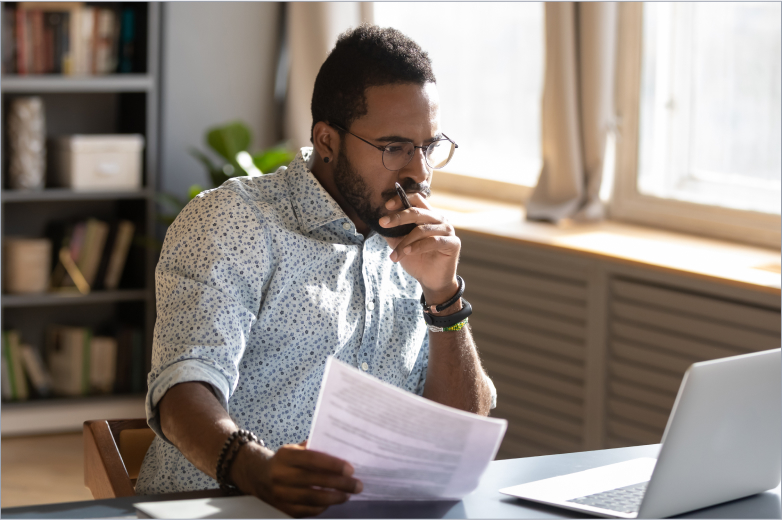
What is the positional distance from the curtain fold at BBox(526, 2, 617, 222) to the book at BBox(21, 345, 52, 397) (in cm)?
197

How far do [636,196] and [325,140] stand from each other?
1.82 metres

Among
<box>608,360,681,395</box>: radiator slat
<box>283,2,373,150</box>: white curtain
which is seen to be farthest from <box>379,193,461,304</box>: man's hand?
<box>283,2,373,150</box>: white curtain

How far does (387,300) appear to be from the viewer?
65.0 inches

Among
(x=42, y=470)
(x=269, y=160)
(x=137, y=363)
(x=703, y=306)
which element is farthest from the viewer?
(x=137, y=363)

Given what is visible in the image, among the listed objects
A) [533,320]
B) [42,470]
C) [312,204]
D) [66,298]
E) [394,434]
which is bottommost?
[42,470]

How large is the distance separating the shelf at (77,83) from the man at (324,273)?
6.81ft

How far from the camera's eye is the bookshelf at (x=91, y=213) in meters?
3.51

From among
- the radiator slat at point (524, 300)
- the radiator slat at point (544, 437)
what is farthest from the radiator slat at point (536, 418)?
the radiator slat at point (524, 300)

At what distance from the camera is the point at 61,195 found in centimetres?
347

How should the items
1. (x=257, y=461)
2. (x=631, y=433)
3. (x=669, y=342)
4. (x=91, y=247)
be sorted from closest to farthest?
(x=257, y=461) < (x=669, y=342) < (x=631, y=433) < (x=91, y=247)

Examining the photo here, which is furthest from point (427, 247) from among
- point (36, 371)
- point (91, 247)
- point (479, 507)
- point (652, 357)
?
point (36, 371)

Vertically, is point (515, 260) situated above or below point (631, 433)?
above

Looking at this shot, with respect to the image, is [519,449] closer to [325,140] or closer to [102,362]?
[102,362]

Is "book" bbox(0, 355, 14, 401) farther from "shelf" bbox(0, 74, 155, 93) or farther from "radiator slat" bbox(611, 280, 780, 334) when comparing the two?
"radiator slat" bbox(611, 280, 780, 334)
